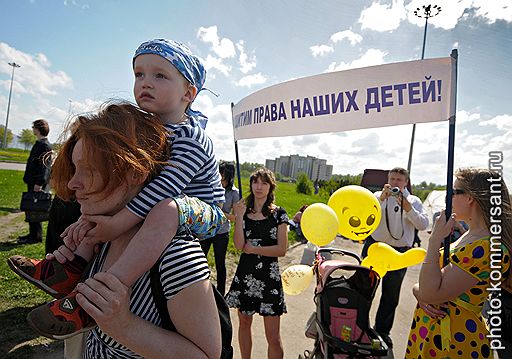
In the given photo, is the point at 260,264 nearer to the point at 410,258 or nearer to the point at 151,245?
the point at 410,258

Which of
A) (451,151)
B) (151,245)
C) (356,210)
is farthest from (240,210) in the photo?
(151,245)

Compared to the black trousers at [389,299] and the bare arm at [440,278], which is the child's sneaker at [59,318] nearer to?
the bare arm at [440,278]

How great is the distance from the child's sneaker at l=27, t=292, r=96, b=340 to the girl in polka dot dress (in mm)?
1901

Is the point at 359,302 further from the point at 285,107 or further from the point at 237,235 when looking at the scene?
the point at 285,107

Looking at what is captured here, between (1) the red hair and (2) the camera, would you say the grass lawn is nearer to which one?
(1) the red hair

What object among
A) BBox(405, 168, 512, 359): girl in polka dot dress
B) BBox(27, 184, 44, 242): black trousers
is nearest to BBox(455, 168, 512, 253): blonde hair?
BBox(405, 168, 512, 359): girl in polka dot dress

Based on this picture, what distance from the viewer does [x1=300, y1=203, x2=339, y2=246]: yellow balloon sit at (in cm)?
269

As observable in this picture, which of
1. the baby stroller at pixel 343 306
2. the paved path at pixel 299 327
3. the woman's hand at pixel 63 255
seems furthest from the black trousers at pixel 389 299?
the woman's hand at pixel 63 255

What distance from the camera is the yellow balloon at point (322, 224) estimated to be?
8.82 ft

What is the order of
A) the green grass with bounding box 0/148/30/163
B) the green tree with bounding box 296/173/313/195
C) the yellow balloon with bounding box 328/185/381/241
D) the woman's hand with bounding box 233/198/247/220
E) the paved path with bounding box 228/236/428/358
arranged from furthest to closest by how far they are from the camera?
the green tree with bounding box 296/173/313/195
the green grass with bounding box 0/148/30/163
the paved path with bounding box 228/236/428/358
the woman's hand with bounding box 233/198/247/220
the yellow balloon with bounding box 328/185/381/241

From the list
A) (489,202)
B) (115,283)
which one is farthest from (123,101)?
(489,202)

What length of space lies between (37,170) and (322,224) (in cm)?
525

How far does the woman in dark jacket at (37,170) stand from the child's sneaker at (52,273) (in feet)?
14.1

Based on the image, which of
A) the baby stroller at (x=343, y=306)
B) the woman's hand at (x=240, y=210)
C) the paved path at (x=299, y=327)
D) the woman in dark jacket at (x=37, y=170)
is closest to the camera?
the baby stroller at (x=343, y=306)
